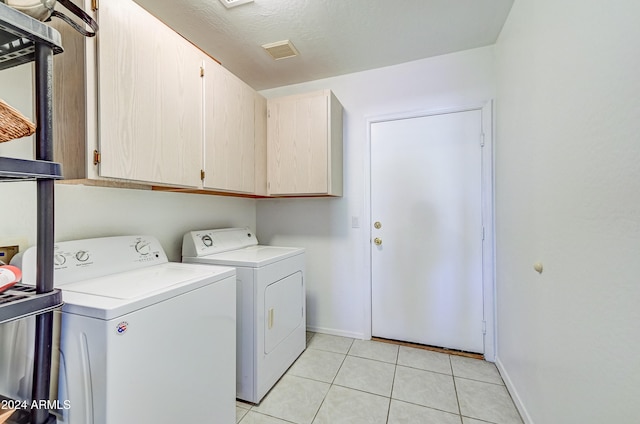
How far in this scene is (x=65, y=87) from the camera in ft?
3.69

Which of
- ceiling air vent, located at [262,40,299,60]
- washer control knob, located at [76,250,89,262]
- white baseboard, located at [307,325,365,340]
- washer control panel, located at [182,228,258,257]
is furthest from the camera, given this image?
white baseboard, located at [307,325,365,340]

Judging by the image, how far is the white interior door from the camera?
2.15 meters

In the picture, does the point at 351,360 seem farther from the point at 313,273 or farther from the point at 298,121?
the point at 298,121

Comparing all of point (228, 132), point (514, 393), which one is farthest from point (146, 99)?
point (514, 393)

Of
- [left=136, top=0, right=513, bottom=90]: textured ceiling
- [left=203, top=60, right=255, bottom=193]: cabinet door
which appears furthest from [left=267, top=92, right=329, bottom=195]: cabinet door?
[left=136, top=0, right=513, bottom=90]: textured ceiling

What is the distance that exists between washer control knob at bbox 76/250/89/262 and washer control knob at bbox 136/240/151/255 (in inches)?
9.8

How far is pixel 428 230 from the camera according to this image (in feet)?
7.41

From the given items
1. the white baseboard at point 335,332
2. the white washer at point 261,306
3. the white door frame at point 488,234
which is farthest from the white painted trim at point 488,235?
the white washer at point 261,306

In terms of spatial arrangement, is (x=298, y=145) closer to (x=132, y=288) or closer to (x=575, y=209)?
(x=132, y=288)

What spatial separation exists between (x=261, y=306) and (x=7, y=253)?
117cm

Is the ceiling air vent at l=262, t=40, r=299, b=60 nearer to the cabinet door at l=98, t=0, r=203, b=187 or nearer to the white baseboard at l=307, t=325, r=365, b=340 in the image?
the cabinet door at l=98, t=0, r=203, b=187

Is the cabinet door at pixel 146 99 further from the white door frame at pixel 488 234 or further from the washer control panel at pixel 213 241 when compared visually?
the white door frame at pixel 488 234

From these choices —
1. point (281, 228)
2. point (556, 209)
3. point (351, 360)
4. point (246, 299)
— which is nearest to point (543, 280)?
point (556, 209)

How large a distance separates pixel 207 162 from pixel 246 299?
88cm
